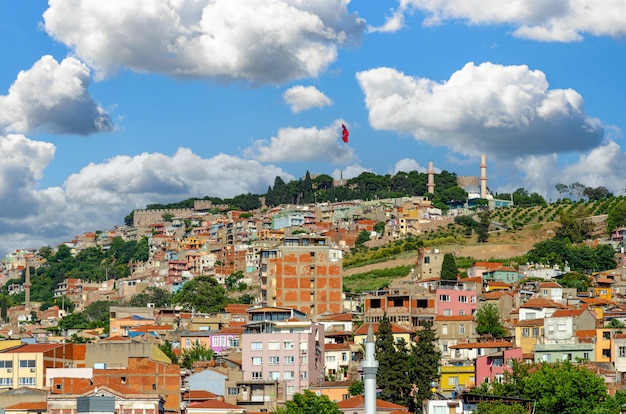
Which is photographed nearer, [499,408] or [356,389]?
[499,408]

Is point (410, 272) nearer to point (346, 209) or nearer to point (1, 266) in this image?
point (346, 209)

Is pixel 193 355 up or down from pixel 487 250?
down

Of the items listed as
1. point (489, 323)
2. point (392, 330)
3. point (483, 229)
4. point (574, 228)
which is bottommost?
point (392, 330)

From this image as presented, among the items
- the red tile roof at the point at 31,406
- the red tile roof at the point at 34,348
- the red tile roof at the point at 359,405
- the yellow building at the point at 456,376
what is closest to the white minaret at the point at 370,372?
the red tile roof at the point at 359,405

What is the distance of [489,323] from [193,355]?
15842 millimetres

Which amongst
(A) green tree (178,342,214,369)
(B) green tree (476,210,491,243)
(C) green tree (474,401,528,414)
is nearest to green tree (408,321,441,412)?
(C) green tree (474,401,528,414)

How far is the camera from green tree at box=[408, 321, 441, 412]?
2149 inches

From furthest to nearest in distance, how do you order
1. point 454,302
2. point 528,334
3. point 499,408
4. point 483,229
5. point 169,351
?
point 483,229 → point 454,302 → point 169,351 → point 528,334 → point 499,408

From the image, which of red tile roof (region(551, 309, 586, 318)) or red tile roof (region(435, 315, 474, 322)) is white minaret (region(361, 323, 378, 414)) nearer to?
red tile roof (region(551, 309, 586, 318))

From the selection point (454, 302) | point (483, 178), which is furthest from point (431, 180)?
point (454, 302)

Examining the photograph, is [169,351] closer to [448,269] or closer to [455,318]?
[455,318]

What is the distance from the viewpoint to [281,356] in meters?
60.4

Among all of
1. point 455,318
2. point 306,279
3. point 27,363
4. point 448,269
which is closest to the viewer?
point 27,363

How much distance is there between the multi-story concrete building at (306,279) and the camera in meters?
82.6
